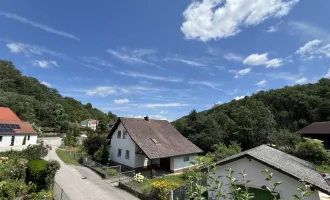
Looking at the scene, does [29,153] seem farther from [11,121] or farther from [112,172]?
[11,121]

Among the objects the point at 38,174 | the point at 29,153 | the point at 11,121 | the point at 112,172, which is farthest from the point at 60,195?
the point at 11,121

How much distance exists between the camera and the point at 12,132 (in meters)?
29.4

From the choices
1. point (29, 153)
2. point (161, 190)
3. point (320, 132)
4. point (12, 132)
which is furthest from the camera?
point (320, 132)

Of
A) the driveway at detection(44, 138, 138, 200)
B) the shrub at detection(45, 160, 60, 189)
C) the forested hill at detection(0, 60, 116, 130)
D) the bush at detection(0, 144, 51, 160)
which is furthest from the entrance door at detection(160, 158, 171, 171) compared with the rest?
the forested hill at detection(0, 60, 116, 130)

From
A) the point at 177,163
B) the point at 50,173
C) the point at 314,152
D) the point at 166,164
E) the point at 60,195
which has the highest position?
the point at 314,152

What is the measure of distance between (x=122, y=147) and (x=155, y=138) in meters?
4.64

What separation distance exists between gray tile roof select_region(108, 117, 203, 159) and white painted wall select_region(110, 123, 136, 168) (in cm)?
96

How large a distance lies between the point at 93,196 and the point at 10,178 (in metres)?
Answer: 7.01

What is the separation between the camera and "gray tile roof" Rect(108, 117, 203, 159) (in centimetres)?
2344

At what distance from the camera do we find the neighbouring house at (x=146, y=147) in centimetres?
2389

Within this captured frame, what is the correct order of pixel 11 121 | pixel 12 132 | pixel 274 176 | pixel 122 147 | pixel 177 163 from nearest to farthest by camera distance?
1. pixel 274 176
2. pixel 177 163
3. pixel 122 147
4. pixel 12 132
5. pixel 11 121

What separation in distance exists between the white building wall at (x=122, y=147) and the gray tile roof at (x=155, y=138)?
961 millimetres

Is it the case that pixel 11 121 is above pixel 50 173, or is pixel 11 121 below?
above

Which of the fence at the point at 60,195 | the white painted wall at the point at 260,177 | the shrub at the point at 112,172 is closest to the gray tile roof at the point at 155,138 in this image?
the shrub at the point at 112,172
